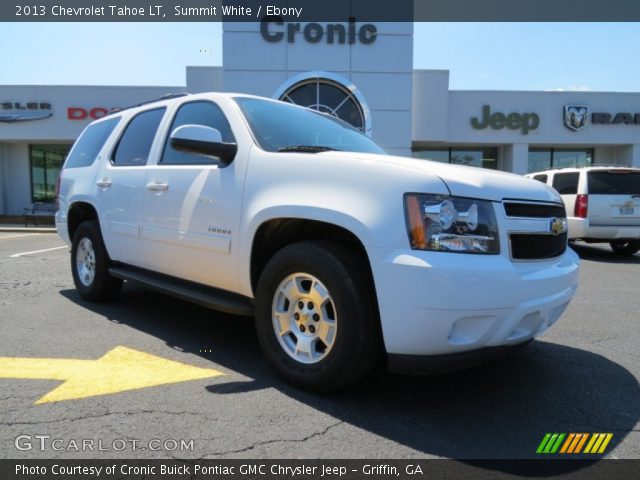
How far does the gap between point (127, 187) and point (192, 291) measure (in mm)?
1334

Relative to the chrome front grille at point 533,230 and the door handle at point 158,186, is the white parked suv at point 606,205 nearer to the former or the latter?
the chrome front grille at point 533,230

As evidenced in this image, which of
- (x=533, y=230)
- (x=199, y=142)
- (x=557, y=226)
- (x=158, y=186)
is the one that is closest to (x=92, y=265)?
(x=158, y=186)

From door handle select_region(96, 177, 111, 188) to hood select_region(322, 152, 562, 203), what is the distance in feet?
8.54

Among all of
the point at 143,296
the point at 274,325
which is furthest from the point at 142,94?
the point at 274,325

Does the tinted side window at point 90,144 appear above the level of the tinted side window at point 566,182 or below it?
above

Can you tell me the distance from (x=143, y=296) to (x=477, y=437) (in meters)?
4.14

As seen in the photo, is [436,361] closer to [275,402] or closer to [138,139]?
[275,402]

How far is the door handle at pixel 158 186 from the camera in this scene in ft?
12.1

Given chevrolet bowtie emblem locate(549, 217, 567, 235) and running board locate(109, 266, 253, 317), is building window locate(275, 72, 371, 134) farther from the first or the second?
chevrolet bowtie emblem locate(549, 217, 567, 235)

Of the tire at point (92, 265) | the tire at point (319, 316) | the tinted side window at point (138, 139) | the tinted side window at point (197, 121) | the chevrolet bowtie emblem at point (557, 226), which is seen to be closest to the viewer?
the tire at point (319, 316)

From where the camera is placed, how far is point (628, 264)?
28.8ft

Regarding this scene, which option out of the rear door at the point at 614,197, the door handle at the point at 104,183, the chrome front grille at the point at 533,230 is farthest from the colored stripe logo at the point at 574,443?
the rear door at the point at 614,197

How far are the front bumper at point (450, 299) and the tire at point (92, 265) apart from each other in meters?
3.35

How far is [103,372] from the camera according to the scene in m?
3.12
